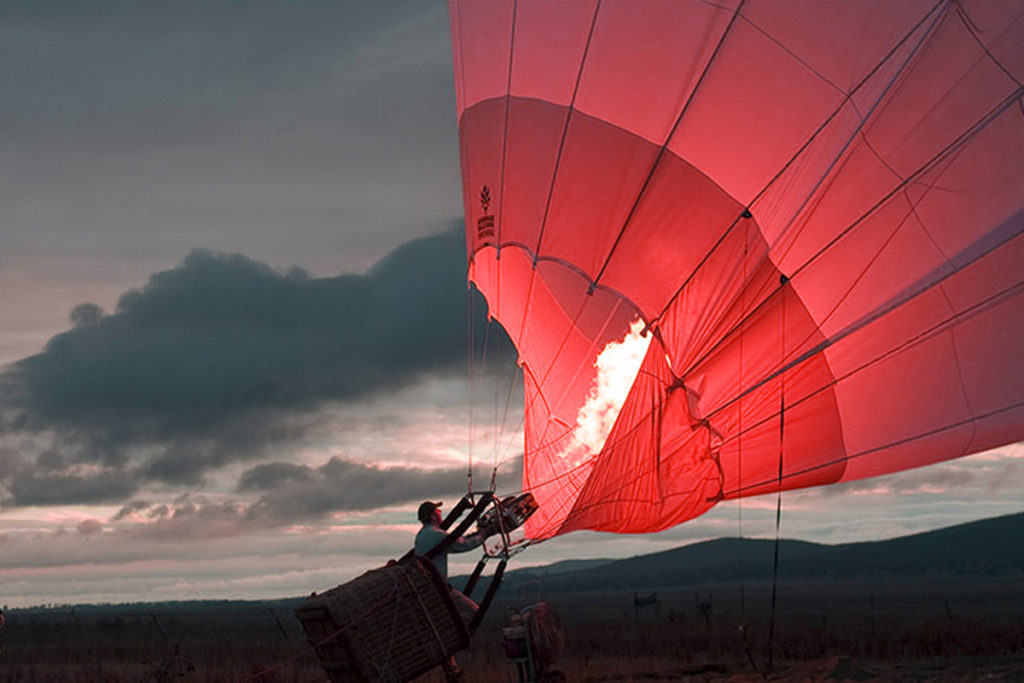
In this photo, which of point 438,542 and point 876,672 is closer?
point 438,542

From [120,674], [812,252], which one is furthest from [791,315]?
[120,674]

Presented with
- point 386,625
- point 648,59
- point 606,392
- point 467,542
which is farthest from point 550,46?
point 386,625

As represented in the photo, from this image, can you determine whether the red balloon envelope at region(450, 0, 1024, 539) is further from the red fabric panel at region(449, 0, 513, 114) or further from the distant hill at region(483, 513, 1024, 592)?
the distant hill at region(483, 513, 1024, 592)

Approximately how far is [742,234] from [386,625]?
3479mm

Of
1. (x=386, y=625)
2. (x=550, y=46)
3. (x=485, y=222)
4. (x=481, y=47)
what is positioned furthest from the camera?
(x=485, y=222)

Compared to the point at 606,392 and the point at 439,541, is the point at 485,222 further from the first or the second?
the point at 439,541

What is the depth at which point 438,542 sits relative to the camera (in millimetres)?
8398

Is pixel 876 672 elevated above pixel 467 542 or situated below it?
below

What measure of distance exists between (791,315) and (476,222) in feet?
8.91

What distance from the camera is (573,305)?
920 centimetres

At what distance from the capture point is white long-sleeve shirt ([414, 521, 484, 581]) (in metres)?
8.41

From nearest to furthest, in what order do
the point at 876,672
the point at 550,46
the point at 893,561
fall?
the point at 550,46 → the point at 876,672 → the point at 893,561

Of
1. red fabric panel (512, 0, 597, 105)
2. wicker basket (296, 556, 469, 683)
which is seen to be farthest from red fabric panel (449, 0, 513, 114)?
wicker basket (296, 556, 469, 683)

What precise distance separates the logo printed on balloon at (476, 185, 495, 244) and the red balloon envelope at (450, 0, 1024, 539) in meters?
0.02
